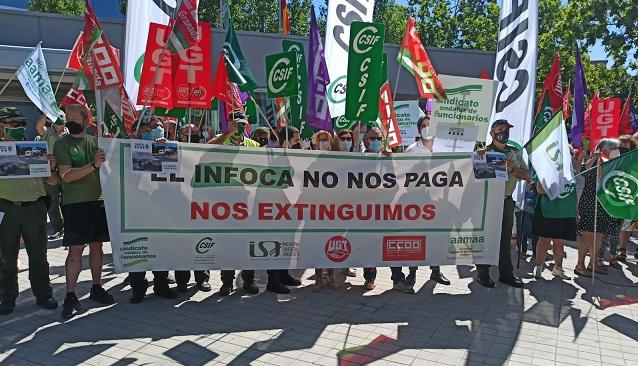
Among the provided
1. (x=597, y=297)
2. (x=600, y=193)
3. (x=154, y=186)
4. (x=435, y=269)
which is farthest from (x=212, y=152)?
(x=597, y=297)

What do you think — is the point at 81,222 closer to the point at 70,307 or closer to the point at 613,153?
the point at 70,307

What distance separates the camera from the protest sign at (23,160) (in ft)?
15.4

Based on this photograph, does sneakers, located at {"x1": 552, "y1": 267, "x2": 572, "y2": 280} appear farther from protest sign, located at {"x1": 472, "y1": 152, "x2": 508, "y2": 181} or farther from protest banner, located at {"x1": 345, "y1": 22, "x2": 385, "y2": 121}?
protest banner, located at {"x1": 345, "y1": 22, "x2": 385, "y2": 121}

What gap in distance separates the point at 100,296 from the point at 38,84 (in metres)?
4.21

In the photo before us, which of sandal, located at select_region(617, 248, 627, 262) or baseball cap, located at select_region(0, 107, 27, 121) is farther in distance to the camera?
sandal, located at select_region(617, 248, 627, 262)

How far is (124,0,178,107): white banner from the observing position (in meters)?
6.68

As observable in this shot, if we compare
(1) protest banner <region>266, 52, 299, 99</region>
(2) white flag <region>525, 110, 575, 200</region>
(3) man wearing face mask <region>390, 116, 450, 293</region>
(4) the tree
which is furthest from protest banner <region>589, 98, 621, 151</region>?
(4) the tree

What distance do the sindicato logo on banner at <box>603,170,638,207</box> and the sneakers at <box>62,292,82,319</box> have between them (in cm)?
593

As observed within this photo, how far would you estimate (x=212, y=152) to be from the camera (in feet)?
17.1

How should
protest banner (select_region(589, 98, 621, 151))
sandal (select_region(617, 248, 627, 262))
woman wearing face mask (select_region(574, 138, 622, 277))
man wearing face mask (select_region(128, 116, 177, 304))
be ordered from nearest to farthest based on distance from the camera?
man wearing face mask (select_region(128, 116, 177, 304)) → woman wearing face mask (select_region(574, 138, 622, 277)) → sandal (select_region(617, 248, 627, 262)) → protest banner (select_region(589, 98, 621, 151))

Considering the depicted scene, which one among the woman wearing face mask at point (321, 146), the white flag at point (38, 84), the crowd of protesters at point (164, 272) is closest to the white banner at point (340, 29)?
the crowd of protesters at point (164, 272)

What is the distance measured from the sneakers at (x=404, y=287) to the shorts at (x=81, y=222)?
136 inches

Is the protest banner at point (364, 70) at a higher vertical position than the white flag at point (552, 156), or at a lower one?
higher

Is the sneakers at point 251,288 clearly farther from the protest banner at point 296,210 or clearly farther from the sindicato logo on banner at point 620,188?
the sindicato logo on banner at point 620,188
